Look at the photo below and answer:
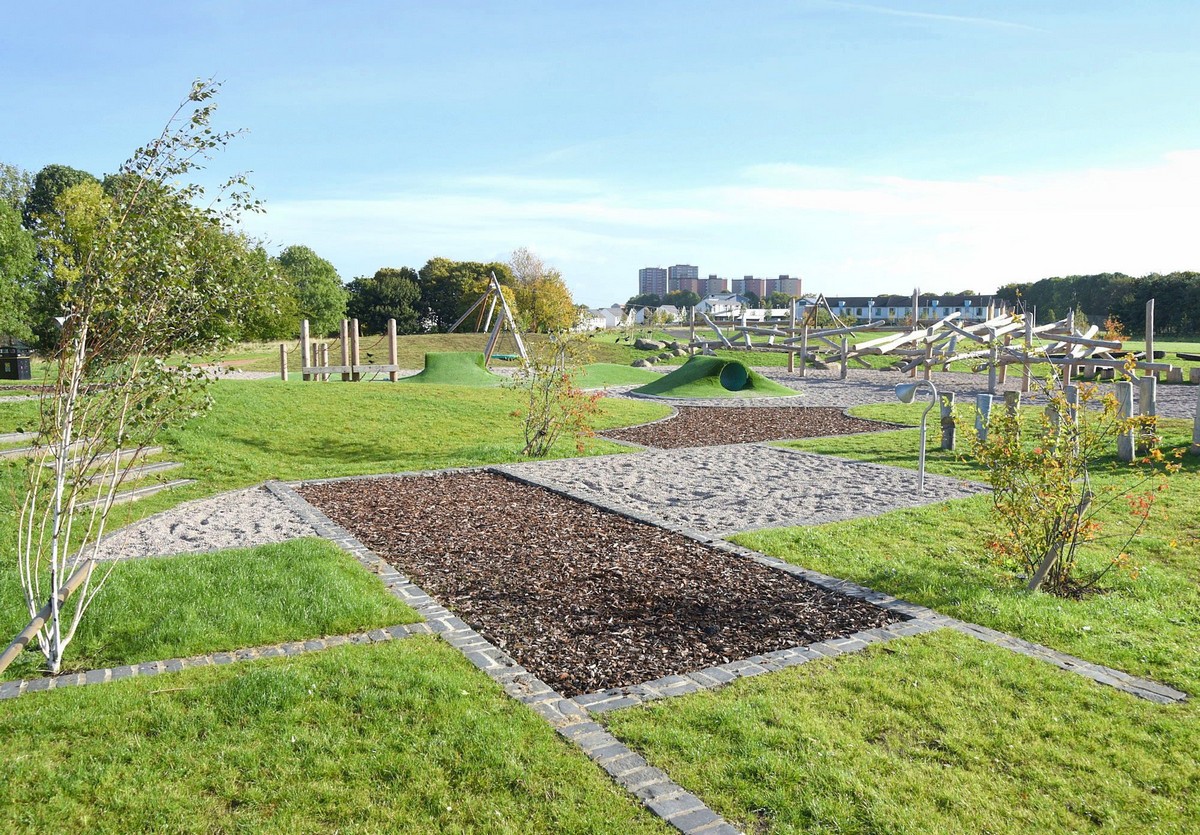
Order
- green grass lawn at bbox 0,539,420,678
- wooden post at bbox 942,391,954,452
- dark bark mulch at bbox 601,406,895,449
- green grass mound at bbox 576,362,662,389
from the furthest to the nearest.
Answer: green grass mound at bbox 576,362,662,389 < dark bark mulch at bbox 601,406,895,449 < wooden post at bbox 942,391,954,452 < green grass lawn at bbox 0,539,420,678

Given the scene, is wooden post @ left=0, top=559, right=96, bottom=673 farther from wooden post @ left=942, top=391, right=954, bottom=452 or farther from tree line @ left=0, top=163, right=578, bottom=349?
wooden post @ left=942, top=391, right=954, bottom=452

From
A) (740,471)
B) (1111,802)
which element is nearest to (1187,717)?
(1111,802)

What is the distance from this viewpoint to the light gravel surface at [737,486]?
10.9 meters

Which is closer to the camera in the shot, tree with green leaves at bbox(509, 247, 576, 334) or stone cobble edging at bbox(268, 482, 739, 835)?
stone cobble edging at bbox(268, 482, 739, 835)

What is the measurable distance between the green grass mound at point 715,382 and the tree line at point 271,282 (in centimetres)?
519

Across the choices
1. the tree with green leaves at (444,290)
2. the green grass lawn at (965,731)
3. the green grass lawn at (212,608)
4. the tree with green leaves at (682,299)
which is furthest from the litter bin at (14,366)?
the tree with green leaves at (682,299)

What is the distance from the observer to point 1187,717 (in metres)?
5.25

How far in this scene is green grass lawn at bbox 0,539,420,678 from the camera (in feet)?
21.0

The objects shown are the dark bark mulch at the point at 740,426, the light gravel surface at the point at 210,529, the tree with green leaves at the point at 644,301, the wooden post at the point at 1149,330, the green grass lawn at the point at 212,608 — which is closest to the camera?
the green grass lawn at the point at 212,608

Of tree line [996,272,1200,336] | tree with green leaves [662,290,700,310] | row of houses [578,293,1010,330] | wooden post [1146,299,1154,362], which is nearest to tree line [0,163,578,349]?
wooden post [1146,299,1154,362]

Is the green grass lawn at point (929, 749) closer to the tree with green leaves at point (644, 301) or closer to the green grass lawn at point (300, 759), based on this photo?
the green grass lawn at point (300, 759)

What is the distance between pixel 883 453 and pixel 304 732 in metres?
13.1

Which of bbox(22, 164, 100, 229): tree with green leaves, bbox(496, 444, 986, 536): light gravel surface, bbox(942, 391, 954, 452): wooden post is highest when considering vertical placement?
bbox(22, 164, 100, 229): tree with green leaves

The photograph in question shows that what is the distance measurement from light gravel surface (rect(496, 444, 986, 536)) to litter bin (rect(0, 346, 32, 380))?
25.9m
